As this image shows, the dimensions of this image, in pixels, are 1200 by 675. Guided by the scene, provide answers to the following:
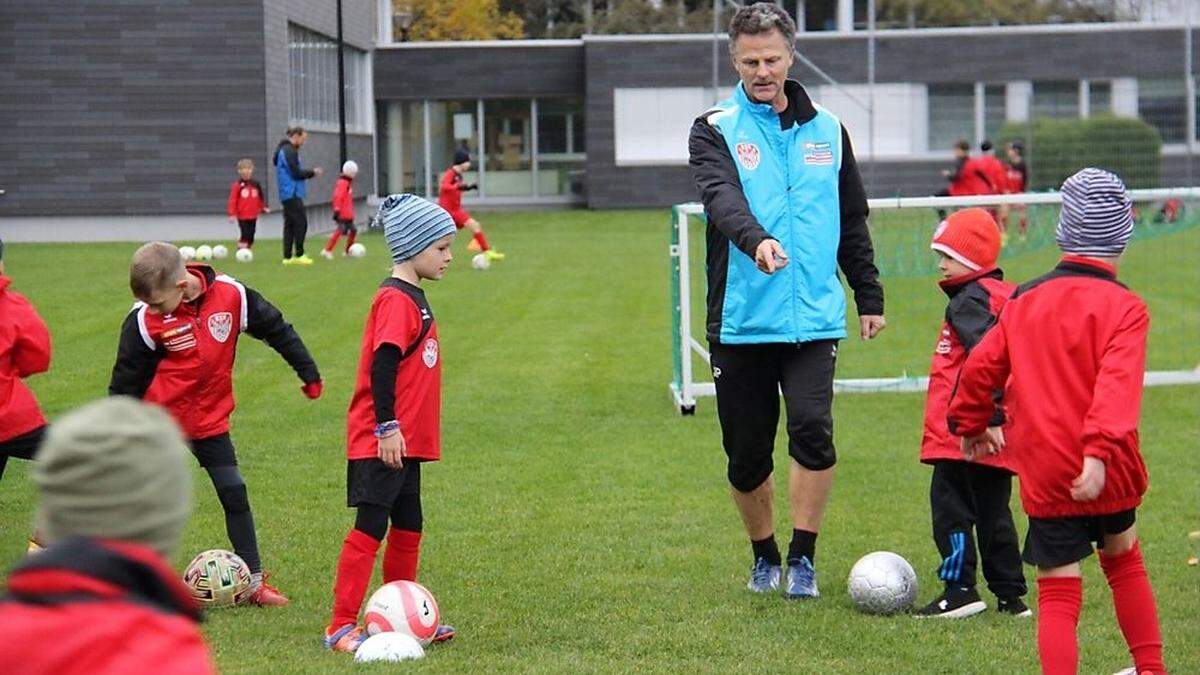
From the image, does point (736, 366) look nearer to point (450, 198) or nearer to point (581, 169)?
point (450, 198)

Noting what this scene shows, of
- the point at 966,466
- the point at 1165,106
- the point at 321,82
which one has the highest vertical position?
the point at 321,82

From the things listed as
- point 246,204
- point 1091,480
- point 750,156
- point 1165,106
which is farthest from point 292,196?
point 1165,106

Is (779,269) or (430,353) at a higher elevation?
(779,269)

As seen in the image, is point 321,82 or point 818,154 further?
point 321,82

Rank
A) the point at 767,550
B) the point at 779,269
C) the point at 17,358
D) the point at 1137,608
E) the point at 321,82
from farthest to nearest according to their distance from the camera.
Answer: the point at 321,82 → the point at 767,550 → the point at 17,358 → the point at 779,269 → the point at 1137,608

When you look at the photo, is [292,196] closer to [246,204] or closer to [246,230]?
[246,204]

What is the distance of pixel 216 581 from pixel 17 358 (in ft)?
4.10

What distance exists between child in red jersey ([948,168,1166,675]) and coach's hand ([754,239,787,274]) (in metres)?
0.92

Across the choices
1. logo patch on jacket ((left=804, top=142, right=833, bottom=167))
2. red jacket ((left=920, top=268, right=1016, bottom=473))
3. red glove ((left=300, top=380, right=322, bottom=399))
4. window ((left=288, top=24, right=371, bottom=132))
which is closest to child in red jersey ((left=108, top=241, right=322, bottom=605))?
red glove ((left=300, top=380, right=322, bottom=399))

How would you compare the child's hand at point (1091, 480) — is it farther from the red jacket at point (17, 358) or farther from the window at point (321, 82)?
the window at point (321, 82)

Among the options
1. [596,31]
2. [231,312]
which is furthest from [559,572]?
[596,31]

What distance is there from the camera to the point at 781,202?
687cm

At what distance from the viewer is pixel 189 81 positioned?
3416cm

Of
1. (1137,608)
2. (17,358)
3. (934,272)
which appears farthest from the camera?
(934,272)
